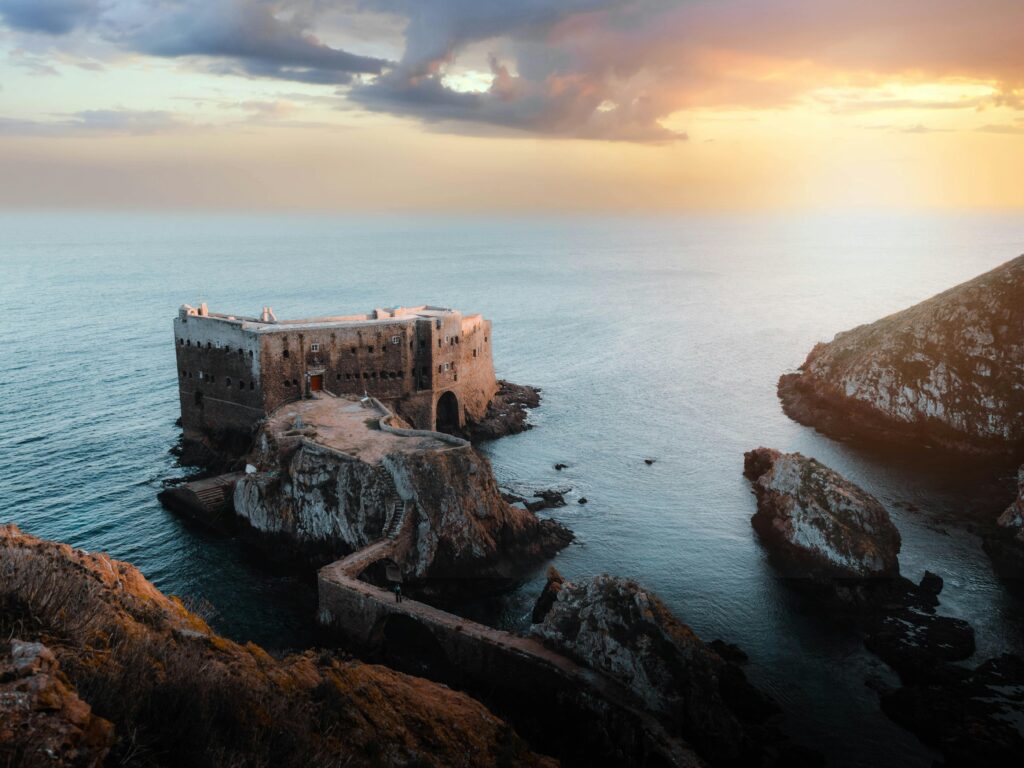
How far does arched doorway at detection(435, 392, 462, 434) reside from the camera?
72188 mm

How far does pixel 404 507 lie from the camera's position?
4681cm

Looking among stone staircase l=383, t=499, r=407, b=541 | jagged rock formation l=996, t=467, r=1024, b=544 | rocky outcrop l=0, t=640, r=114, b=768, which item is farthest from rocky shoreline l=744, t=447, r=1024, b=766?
rocky outcrop l=0, t=640, r=114, b=768

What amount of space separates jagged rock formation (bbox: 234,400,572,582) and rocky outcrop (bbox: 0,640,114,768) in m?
32.5

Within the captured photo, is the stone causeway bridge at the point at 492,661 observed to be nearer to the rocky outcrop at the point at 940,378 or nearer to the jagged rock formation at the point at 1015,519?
the jagged rock formation at the point at 1015,519

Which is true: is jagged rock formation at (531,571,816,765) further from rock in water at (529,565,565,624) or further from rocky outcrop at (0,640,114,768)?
rocky outcrop at (0,640,114,768)

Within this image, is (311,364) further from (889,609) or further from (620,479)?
(889,609)

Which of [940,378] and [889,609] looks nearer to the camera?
[889,609]

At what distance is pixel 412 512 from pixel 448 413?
27.2 meters

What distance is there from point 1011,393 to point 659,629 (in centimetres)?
5399

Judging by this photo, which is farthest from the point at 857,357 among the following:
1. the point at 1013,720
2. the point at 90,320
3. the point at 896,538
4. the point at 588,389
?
the point at 90,320

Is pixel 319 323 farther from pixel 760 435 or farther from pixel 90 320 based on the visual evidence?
pixel 90 320

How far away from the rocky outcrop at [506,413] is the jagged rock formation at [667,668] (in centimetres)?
3576

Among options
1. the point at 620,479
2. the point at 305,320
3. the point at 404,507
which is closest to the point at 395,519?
the point at 404,507

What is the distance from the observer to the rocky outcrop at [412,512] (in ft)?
151
